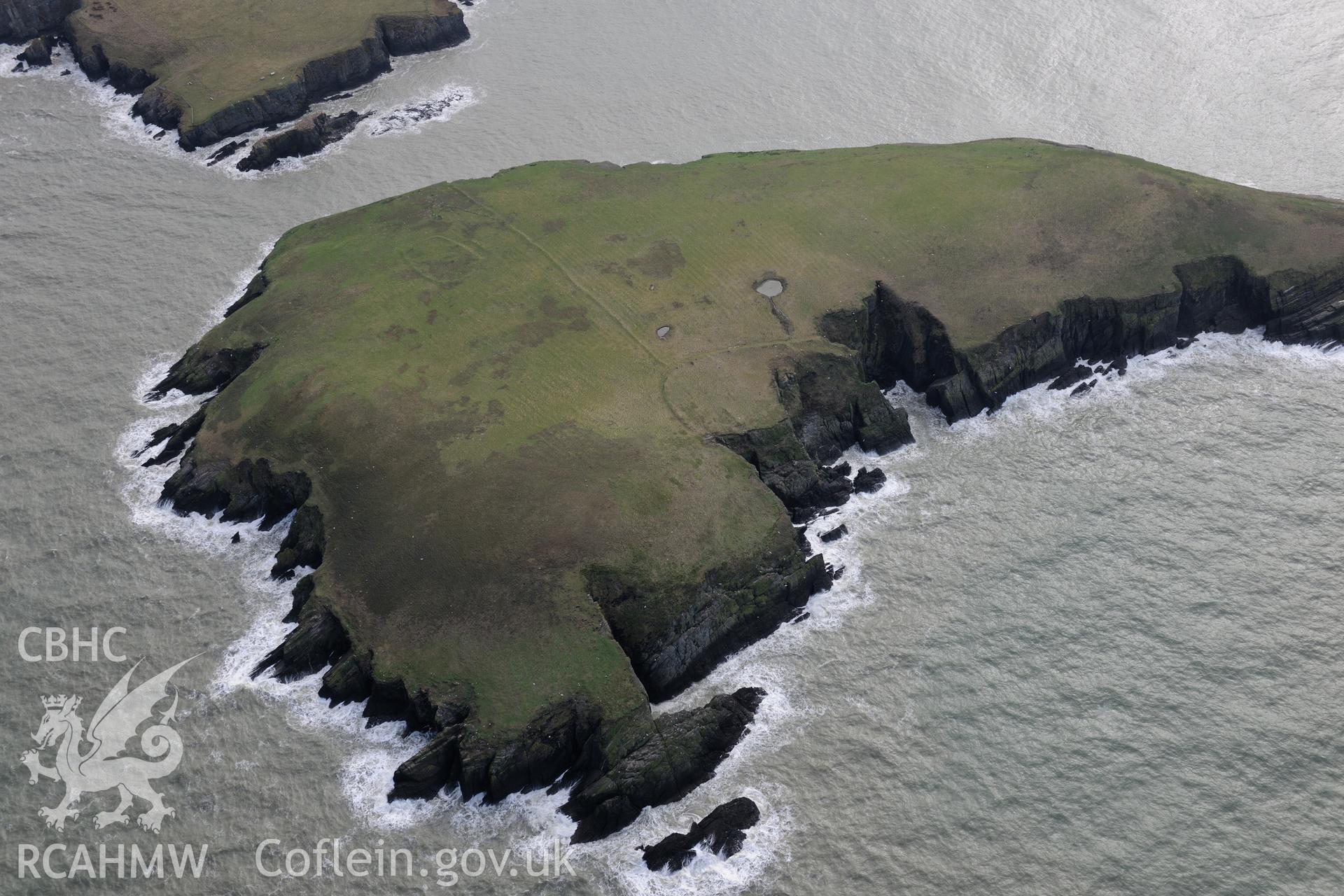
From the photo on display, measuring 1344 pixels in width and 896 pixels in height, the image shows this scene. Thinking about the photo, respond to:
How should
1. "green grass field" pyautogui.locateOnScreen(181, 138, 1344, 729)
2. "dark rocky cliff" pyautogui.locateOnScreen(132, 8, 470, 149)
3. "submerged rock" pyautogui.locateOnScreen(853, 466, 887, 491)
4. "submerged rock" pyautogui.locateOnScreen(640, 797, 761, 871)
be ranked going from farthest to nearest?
1. "dark rocky cliff" pyautogui.locateOnScreen(132, 8, 470, 149)
2. "submerged rock" pyautogui.locateOnScreen(853, 466, 887, 491)
3. "green grass field" pyautogui.locateOnScreen(181, 138, 1344, 729)
4. "submerged rock" pyautogui.locateOnScreen(640, 797, 761, 871)

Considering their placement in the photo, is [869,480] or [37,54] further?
[37,54]

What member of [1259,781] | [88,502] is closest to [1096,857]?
[1259,781]

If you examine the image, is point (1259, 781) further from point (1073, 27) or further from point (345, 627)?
point (1073, 27)

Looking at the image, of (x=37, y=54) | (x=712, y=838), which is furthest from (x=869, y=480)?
(x=37, y=54)

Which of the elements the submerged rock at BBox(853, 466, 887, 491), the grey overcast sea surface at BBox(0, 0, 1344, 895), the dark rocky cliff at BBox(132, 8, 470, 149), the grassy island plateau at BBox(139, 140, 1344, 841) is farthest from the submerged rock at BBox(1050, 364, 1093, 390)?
the dark rocky cliff at BBox(132, 8, 470, 149)

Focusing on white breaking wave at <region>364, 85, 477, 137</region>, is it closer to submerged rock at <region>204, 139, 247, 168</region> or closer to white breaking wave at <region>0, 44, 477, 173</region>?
white breaking wave at <region>0, 44, 477, 173</region>

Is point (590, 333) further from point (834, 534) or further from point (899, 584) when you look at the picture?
point (899, 584)
